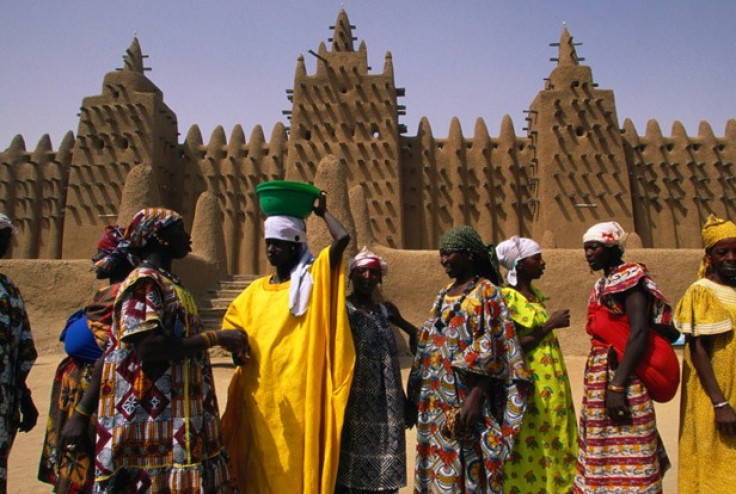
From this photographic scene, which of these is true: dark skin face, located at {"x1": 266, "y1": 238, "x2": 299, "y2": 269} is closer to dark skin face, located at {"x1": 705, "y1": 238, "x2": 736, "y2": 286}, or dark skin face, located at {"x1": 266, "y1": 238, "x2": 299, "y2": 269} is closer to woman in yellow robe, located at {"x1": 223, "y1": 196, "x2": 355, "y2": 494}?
woman in yellow robe, located at {"x1": 223, "y1": 196, "x2": 355, "y2": 494}

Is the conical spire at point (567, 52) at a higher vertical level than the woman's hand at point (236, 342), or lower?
higher

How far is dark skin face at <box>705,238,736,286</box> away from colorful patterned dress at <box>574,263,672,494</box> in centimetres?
41

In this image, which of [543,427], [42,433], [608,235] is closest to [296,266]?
[543,427]

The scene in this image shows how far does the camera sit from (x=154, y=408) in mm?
2533

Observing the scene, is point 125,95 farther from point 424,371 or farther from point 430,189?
point 424,371

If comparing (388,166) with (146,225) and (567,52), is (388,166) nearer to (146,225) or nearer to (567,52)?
(567,52)

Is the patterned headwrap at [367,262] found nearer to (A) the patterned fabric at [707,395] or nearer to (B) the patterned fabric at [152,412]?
(B) the patterned fabric at [152,412]

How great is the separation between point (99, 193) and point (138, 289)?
1849 cm

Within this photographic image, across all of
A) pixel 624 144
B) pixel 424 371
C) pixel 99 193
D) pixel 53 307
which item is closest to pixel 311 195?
pixel 424 371

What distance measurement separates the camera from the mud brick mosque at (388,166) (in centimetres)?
1875

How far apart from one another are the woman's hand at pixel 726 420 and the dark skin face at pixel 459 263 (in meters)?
1.50

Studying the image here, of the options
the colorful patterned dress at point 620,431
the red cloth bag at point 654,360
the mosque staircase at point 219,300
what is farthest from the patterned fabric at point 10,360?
the mosque staircase at point 219,300

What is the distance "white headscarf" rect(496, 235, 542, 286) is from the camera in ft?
13.0

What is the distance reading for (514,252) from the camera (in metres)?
3.98
